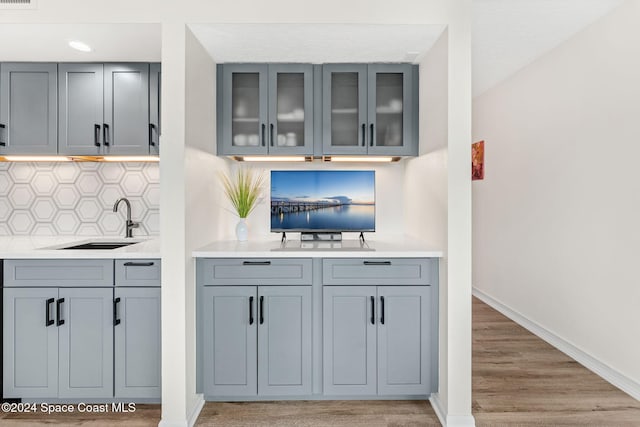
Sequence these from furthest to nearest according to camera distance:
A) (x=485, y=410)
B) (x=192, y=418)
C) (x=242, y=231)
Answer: (x=242, y=231) < (x=485, y=410) < (x=192, y=418)

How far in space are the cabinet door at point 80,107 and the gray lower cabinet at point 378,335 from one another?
1.97 meters

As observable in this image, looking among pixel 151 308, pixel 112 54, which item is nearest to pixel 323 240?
pixel 151 308

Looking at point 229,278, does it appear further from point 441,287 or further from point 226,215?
point 441,287

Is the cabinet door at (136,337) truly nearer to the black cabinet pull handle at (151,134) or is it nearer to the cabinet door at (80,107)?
the black cabinet pull handle at (151,134)

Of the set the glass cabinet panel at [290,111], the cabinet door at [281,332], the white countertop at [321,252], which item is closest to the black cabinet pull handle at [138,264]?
the white countertop at [321,252]

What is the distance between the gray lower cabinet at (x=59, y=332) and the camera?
2.23m

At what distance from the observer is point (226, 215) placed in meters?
2.97

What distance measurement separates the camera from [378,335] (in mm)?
2314

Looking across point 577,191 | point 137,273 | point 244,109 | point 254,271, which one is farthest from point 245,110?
point 577,191

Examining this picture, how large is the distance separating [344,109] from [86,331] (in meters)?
2.21

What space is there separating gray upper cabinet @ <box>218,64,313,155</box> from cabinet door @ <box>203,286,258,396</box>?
1.02 meters

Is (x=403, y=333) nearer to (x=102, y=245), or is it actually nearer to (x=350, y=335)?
(x=350, y=335)

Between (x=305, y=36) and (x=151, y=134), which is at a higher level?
(x=305, y=36)

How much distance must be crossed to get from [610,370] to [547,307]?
79 centimetres
